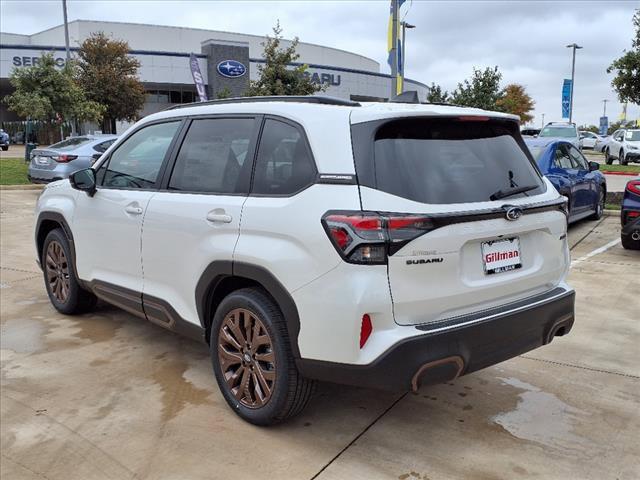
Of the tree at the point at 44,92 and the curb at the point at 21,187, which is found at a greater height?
the tree at the point at 44,92

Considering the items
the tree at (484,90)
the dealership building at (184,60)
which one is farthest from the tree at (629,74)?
the dealership building at (184,60)

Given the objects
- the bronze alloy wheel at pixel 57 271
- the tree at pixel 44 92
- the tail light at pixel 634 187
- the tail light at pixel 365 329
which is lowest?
the bronze alloy wheel at pixel 57 271

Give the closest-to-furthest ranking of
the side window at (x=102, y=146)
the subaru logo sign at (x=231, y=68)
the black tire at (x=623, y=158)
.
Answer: the side window at (x=102, y=146)
the black tire at (x=623, y=158)
the subaru logo sign at (x=231, y=68)

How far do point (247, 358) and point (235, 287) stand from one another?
16.9 inches

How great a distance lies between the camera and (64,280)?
544cm

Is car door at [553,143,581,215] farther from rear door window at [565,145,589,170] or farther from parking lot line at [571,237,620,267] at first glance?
parking lot line at [571,237,620,267]

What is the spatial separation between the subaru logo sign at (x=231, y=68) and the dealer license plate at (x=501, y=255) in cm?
4496

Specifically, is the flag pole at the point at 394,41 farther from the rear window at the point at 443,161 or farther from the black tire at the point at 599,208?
the rear window at the point at 443,161

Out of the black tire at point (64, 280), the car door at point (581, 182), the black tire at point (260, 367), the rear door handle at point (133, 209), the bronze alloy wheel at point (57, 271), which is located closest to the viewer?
the black tire at point (260, 367)

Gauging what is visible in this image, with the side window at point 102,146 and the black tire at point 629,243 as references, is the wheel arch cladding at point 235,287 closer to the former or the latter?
the black tire at point 629,243

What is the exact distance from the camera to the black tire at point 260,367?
3.16m

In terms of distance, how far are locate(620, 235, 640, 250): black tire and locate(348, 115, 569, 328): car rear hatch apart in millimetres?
5320

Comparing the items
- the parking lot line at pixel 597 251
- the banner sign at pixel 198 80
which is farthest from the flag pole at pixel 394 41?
the banner sign at pixel 198 80

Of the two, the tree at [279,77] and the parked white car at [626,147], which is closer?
the tree at [279,77]
